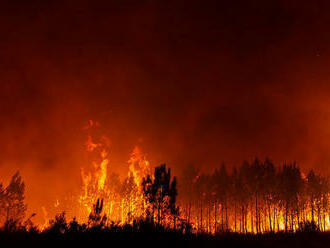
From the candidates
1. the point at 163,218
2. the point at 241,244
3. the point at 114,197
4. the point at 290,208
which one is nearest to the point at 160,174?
the point at 163,218

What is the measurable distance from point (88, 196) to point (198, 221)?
34556mm

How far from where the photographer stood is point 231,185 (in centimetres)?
5978

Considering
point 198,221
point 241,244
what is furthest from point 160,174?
point 198,221

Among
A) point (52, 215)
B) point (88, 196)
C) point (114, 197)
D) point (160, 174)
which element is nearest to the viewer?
point (160, 174)

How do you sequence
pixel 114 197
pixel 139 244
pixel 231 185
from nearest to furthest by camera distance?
pixel 139 244
pixel 231 185
pixel 114 197

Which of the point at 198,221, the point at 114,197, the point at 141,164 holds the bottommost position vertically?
the point at 198,221

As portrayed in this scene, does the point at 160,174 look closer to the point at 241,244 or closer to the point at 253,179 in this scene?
the point at 241,244

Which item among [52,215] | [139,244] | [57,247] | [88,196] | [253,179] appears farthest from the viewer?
[52,215]

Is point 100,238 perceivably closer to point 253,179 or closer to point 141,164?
point 253,179

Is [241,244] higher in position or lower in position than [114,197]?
lower

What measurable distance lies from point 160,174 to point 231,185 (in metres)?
34.3

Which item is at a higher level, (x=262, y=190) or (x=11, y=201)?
(x=262, y=190)

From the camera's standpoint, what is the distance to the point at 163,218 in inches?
1086

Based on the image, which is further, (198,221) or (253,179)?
(198,221)
